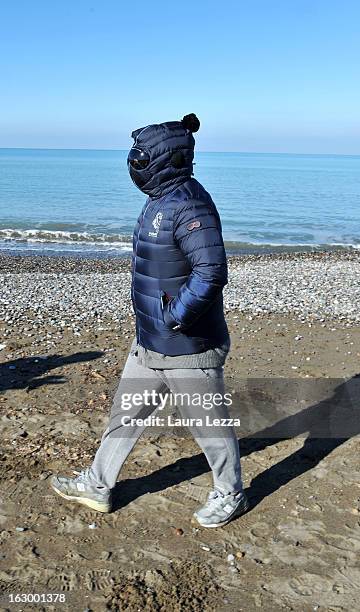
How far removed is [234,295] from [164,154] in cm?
875

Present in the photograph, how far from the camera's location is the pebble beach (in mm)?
3703

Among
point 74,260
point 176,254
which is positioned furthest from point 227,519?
point 74,260

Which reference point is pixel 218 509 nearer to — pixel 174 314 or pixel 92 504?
pixel 92 504

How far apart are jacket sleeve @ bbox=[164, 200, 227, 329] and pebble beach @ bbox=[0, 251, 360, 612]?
5.01 feet

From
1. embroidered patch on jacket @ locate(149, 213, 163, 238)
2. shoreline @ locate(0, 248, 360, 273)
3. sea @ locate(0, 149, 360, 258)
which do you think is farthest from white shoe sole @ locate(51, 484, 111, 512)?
sea @ locate(0, 149, 360, 258)

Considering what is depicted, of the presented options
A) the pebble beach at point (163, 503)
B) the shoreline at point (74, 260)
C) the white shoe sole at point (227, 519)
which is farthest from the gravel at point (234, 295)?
the white shoe sole at point (227, 519)

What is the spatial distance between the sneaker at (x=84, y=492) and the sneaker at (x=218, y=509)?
63 cm

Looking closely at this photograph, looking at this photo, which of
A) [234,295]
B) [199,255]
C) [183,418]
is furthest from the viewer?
[234,295]

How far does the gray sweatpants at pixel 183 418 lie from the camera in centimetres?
408

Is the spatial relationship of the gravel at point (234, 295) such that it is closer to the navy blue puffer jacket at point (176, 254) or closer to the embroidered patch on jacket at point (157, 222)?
the navy blue puffer jacket at point (176, 254)

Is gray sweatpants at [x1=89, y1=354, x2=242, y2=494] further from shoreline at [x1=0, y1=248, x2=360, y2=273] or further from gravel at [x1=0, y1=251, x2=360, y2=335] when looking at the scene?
shoreline at [x1=0, y1=248, x2=360, y2=273]

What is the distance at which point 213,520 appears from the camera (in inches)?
168

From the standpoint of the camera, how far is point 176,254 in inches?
151

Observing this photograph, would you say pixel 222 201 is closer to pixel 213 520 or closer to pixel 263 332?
pixel 263 332
